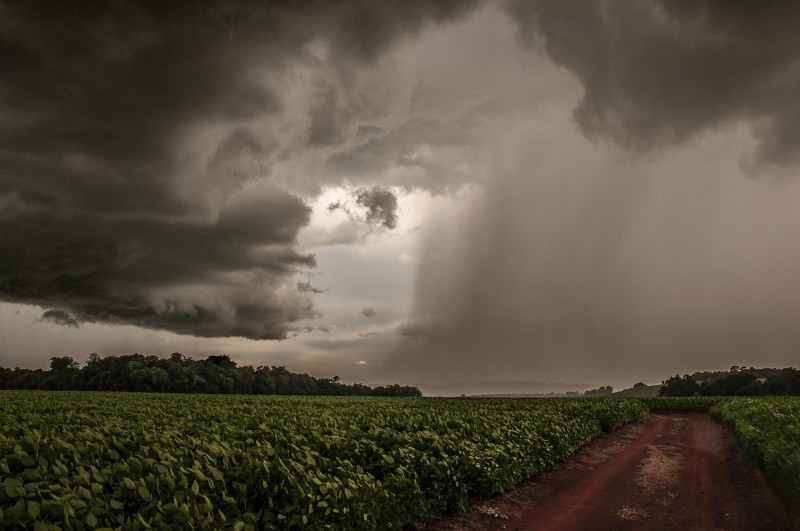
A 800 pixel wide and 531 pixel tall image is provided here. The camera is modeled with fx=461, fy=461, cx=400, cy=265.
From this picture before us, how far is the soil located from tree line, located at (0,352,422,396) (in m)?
108

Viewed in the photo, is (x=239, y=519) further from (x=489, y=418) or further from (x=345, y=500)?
(x=489, y=418)

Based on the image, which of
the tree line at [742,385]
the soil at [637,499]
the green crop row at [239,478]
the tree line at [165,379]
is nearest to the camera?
the green crop row at [239,478]

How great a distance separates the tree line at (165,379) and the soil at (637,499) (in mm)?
108165

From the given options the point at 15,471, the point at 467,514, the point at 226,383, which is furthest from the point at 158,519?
the point at 226,383

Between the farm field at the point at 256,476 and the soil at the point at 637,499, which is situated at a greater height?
the farm field at the point at 256,476

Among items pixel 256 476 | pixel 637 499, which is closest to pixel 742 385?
pixel 637 499

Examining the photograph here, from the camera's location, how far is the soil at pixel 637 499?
1094 cm

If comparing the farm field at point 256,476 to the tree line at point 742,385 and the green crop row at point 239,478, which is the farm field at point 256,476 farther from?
the tree line at point 742,385

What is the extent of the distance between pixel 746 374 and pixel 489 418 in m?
115

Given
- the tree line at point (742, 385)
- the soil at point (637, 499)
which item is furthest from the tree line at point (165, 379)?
the soil at point (637, 499)

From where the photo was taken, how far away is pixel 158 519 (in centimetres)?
500

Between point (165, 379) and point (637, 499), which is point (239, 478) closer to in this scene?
point (637, 499)

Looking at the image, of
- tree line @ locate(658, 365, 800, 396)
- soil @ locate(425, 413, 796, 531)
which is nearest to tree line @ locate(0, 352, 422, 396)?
tree line @ locate(658, 365, 800, 396)

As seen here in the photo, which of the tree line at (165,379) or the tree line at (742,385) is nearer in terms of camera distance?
the tree line at (742,385)
